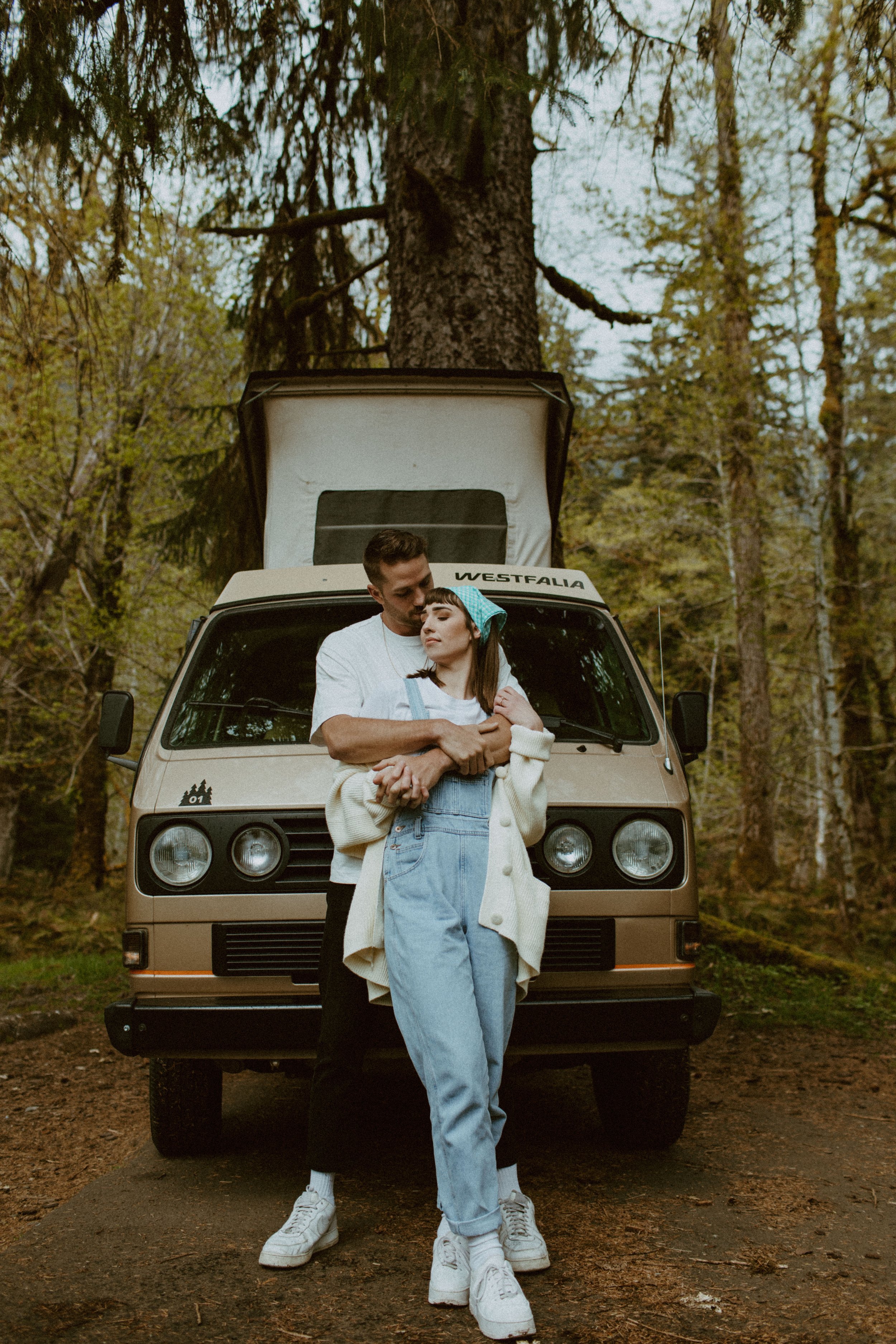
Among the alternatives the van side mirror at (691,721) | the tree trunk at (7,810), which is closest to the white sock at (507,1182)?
the van side mirror at (691,721)

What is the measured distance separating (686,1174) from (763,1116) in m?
1.13

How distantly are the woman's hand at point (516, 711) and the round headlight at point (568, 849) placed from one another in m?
0.71

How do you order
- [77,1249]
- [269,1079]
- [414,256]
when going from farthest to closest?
[414,256]
[269,1079]
[77,1249]

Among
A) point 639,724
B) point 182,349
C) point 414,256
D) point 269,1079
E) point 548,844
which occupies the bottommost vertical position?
point 269,1079

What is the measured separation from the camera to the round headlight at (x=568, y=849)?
3.83 meters

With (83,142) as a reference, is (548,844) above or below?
below

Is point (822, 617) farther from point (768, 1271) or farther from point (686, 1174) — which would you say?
point (768, 1271)

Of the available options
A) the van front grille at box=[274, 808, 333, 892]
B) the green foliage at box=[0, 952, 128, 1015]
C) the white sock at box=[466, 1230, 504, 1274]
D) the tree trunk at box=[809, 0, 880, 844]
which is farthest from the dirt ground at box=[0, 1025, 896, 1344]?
the tree trunk at box=[809, 0, 880, 844]

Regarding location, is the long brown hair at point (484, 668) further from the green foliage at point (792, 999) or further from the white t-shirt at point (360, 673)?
the green foliage at point (792, 999)

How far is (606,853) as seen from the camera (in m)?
3.85

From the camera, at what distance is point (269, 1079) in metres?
6.00

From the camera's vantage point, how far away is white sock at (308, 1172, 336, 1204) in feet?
10.8

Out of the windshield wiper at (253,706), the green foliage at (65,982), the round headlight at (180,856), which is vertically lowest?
the green foliage at (65,982)

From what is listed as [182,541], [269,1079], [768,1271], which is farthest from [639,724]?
[182,541]
